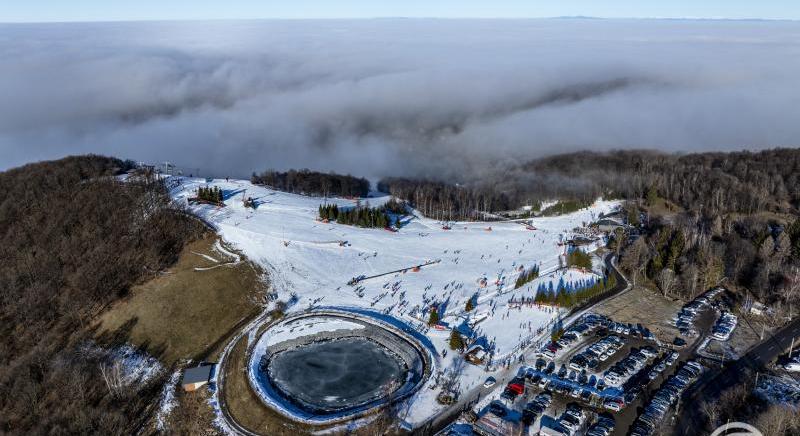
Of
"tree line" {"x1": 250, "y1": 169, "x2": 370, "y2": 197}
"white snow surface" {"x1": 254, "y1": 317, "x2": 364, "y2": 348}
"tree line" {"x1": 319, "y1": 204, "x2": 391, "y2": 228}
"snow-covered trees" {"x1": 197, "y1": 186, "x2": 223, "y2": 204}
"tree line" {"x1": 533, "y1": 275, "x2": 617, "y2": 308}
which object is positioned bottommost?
"tree line" {"x1": 250, "y1": 169, "x2": 370, "y2": 197}

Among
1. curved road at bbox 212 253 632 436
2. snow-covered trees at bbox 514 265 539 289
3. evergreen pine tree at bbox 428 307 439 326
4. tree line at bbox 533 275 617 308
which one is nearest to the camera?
curved road at bbox 212 253 632 436

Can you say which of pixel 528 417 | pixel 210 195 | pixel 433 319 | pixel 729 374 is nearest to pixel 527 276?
pixel 433 319

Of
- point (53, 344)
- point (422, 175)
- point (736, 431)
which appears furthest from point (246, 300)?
point (422, 175)

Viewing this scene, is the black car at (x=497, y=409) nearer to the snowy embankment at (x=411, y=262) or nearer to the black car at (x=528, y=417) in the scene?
the black car at (x=528, y=417)

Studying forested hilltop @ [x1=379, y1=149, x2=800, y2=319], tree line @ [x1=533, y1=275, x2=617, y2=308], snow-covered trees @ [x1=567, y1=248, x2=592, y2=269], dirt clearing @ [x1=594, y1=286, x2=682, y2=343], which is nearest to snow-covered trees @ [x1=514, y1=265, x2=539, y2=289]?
tree line @ [x1=533, y1=275, x2=617, y2=308]

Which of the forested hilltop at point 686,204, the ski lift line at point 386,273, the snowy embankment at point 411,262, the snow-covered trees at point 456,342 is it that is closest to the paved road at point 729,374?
the forested hilltop at point 686,204

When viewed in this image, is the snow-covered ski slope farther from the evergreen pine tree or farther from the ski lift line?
the evergreen pine tree
